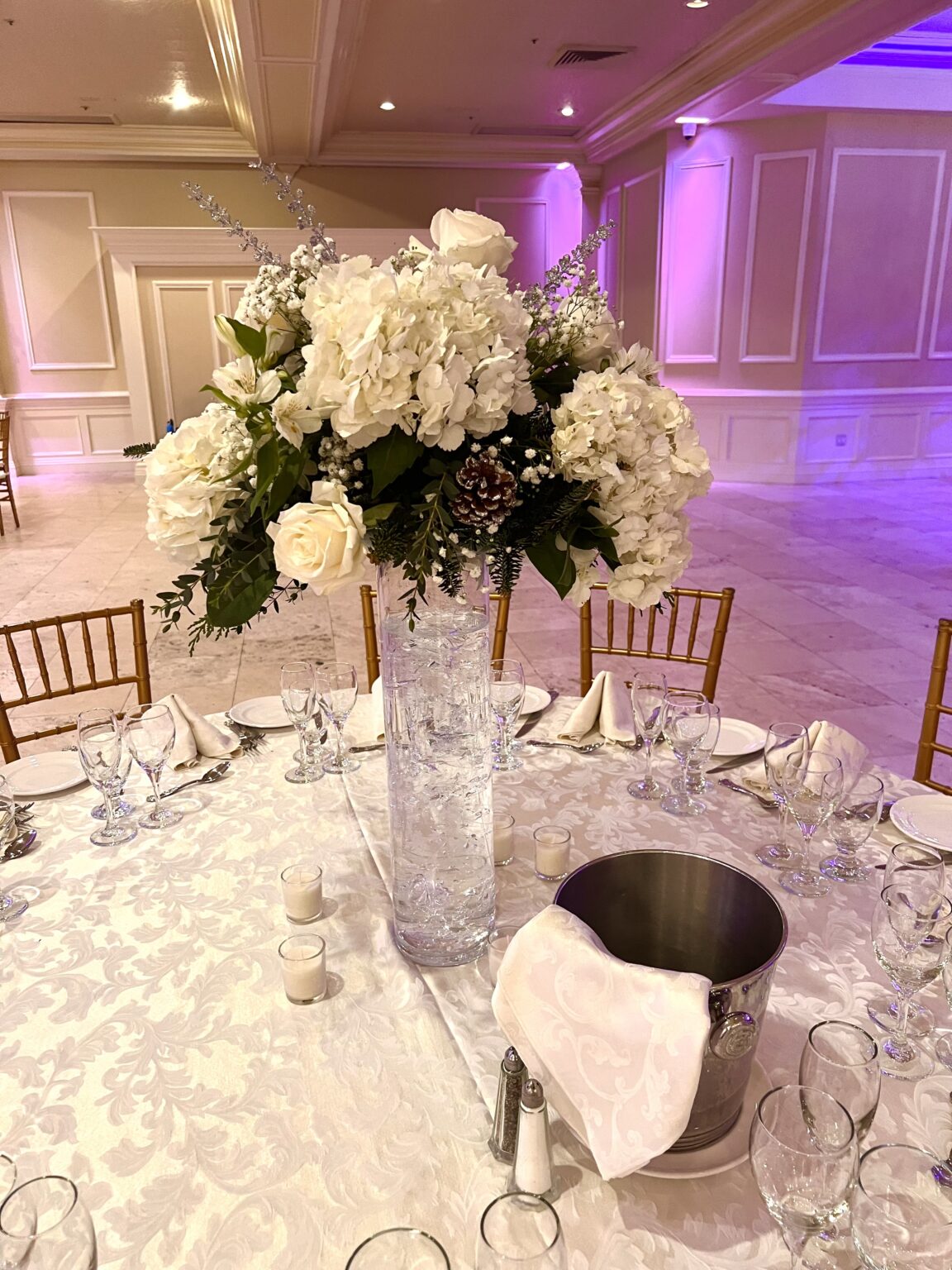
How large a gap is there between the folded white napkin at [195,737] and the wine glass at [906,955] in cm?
108

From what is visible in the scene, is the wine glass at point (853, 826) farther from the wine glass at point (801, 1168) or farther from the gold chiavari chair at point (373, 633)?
the gold chiavari chair at point (373, 633)

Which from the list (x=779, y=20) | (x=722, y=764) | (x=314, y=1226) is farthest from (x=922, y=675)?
(x=779, y=20)

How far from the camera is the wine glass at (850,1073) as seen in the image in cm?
76

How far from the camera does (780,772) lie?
4.32 ft

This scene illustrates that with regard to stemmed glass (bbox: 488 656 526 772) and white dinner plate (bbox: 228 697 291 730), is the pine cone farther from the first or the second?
white dinner plate (bbox: 228 697 291 730)

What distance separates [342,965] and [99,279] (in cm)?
995

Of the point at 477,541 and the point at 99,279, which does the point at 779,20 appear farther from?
the point at 99,279

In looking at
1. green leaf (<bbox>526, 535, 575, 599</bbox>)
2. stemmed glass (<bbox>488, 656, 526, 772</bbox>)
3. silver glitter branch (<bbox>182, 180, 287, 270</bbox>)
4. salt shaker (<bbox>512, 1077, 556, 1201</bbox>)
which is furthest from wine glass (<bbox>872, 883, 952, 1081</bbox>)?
silver glitter branch (<bbox>182, 180, 287, 270</bbox>)

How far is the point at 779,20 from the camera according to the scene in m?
5.59

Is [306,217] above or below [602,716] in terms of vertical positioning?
above

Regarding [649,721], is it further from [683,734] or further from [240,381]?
[240,381]

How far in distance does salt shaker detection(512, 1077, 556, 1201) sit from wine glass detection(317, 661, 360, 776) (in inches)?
33.5

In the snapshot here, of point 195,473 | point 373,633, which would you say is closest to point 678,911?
point 195,473

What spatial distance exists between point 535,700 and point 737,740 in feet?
1.27
